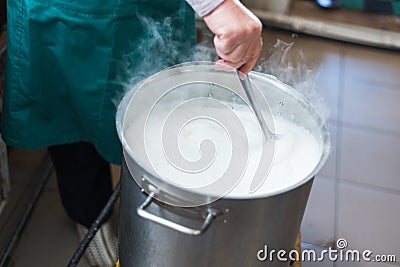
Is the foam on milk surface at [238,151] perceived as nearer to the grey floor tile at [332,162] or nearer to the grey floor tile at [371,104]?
the grey floor tile at [332,162]

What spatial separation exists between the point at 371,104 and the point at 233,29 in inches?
48.3

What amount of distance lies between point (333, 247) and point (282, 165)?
0.58m

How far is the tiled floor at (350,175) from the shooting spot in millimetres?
1310

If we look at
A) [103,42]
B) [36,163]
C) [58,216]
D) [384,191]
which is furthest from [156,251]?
[384,191]

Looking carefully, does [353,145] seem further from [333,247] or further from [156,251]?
[156,251]

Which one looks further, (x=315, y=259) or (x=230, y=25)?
(x=315, y=259)

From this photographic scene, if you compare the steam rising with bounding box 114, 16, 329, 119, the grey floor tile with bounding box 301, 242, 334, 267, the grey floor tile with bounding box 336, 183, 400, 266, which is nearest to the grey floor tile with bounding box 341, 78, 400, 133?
the grey floor tile with bounding box 336, 183, 400, 266

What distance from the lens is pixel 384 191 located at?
1517mm

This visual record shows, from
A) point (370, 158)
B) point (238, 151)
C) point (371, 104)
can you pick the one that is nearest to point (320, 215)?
point (370, 158)

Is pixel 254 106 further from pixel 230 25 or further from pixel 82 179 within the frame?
pixel 82 179

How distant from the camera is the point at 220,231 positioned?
725 millimetres

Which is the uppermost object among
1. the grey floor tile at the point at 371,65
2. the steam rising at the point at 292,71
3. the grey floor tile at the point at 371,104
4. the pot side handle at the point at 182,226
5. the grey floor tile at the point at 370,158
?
the steam rising at the point at 292,71

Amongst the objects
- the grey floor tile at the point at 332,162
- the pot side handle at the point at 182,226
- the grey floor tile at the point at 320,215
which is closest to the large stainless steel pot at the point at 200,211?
the pot side handle at the point at 182,226

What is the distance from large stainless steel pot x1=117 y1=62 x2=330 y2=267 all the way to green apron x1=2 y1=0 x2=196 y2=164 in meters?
0.15
